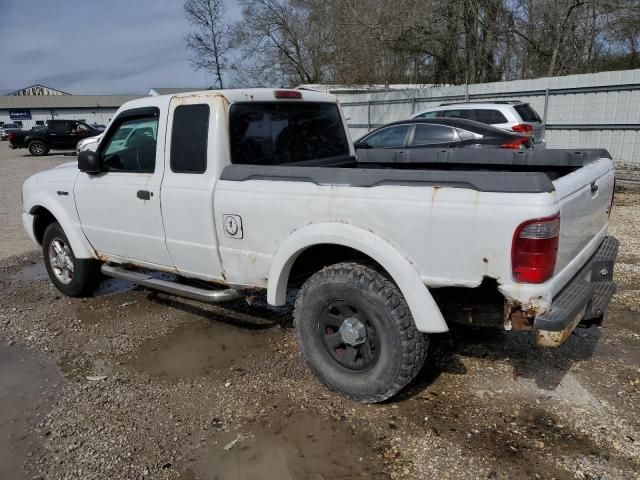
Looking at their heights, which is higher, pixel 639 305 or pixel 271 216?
pixel 271 216

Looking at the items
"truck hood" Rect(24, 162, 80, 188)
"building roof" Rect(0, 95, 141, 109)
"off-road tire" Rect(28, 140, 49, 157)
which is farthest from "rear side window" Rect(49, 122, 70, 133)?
"building roof" Rect(0, 95, 141, 109)

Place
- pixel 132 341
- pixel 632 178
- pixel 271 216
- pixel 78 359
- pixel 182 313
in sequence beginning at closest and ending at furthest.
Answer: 1. pixel 271 216
2. pixel 78 359
3. pixel 132 341
4. pixel 182 313
5. pixel 632 178

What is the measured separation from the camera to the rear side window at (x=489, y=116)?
10.9 meters

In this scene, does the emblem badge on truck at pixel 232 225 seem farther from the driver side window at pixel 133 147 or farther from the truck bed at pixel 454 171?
the driver side window at pixel 133 147

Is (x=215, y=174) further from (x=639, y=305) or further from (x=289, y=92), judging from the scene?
(x=639, y=305)

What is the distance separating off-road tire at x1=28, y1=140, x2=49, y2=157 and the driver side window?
25.9 meters

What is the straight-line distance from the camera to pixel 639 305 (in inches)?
181

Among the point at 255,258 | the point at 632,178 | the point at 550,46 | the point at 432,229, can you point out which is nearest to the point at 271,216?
the point at 255,258

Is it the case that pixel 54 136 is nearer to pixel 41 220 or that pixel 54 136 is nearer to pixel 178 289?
pixel 41 220

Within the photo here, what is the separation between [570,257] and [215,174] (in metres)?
2.34

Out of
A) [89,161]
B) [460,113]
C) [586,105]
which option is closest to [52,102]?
[460,113]

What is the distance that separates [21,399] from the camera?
137 inches

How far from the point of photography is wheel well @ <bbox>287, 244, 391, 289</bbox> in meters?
3.32

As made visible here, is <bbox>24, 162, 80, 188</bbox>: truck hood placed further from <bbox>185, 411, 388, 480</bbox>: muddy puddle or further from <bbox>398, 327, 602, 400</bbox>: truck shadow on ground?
<bbox>398, 327, 602, 400</bbox>: truck shadow on ground
